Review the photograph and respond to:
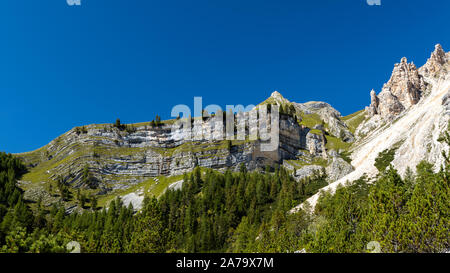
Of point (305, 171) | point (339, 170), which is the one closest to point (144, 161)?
point (305, 171)

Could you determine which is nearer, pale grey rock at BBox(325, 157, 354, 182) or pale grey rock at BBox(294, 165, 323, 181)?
pale grey rock at BBox(325, 157, 354, 182)

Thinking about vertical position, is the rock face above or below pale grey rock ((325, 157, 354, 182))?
above

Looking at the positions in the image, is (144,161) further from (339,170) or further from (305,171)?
(339,170)

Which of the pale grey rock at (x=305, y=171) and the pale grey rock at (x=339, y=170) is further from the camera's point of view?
the pale grey rock at (x=305, y=171)

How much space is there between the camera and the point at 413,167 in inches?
3319

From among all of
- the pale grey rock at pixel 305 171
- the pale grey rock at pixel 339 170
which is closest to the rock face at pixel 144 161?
the pale grey rock at pixel 305 171

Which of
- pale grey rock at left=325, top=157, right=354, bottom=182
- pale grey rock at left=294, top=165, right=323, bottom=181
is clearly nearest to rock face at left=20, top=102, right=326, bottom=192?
pale grey rock at left=294, top=165, right=323, bottom=181

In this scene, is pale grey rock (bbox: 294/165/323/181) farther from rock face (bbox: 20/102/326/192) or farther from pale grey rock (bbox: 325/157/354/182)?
pale grey rock (bbox: 325/157/354/182)

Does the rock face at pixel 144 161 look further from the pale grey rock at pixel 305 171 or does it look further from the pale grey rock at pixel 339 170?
the pale grey rock at pixel 339 170

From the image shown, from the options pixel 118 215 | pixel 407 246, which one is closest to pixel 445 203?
pixel 407 246

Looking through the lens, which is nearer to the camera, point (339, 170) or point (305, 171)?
point (339, 170)

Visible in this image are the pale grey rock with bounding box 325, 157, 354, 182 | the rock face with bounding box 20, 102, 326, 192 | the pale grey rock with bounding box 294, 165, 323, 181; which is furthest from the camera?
the rock face with bounding box 20, 102, 326, 192
